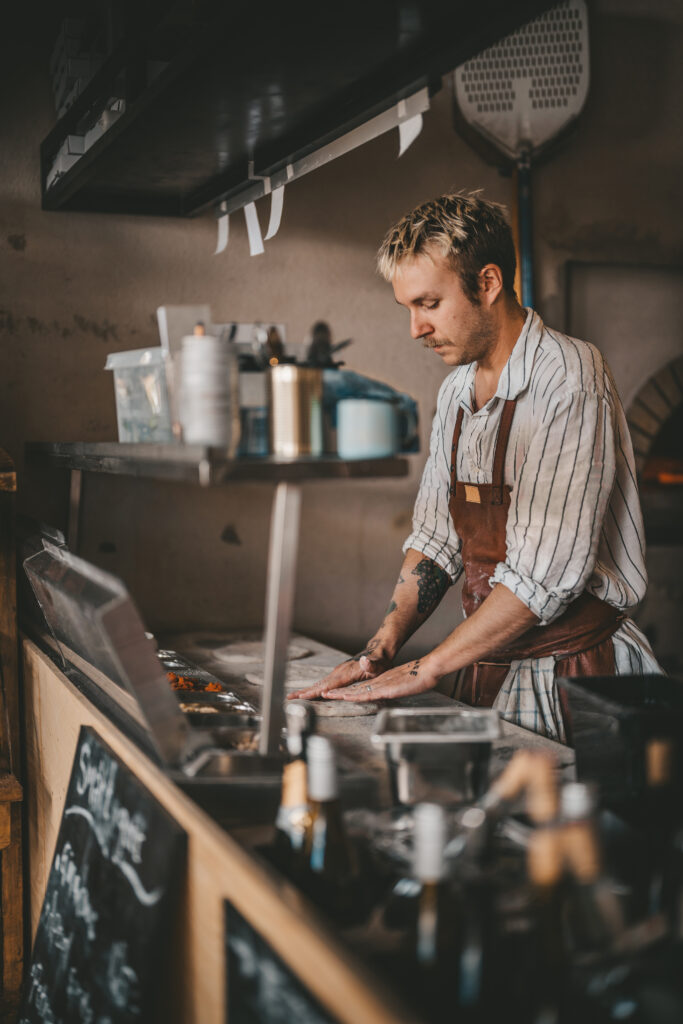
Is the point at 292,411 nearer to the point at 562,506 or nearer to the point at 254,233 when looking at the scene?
the point at 562,506

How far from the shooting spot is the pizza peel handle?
329 centimetres

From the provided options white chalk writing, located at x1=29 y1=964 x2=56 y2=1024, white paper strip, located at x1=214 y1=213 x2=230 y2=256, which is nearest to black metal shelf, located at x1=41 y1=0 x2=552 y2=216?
white paper strip, located at x1=214 y1=213 x2=230 y2=256

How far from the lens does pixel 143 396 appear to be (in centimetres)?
163

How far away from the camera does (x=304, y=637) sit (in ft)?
10.1

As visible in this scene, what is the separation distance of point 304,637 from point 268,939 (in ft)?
6.72

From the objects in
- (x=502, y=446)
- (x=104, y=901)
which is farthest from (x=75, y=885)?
(x=502, y=446)

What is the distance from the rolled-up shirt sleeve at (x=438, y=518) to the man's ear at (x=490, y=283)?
0.43 m

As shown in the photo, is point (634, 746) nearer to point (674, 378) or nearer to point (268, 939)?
point (268, 939)

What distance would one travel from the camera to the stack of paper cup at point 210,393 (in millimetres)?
1270

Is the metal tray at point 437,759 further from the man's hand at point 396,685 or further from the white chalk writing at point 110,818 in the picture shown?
the man's hand at point 396,685

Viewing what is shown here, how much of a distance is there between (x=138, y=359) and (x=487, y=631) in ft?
2.96

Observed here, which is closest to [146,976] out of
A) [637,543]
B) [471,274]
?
[637,543]

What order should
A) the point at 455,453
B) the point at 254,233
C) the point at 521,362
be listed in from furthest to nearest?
the point at 254,233, the point at 455,453, the point at 521,362

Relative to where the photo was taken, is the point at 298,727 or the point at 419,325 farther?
the point at 419,325
